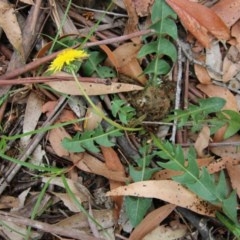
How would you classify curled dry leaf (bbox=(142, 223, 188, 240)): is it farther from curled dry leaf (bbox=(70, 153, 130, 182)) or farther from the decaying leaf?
curled dry leaf (bbox=(70, 153, 130, 182))

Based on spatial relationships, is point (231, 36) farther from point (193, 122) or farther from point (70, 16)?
point (70, 16)

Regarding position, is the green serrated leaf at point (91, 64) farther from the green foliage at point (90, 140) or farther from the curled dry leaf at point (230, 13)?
the curled dry leaf at point (230, 13)

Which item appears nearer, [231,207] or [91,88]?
[231,207]

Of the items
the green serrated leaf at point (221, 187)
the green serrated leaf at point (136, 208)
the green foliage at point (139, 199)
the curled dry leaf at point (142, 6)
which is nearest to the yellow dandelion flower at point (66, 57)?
the curled dry leaf at point (142, 6)

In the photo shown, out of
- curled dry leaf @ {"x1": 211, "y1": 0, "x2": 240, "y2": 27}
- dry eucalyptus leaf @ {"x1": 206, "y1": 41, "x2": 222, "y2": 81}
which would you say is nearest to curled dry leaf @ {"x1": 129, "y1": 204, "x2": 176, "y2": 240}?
dry eucalyptus leaf @ {"x1": 206, "y1": 41, "x2": 222, "y2": 81}

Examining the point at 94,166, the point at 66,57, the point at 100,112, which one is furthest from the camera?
the point at 94,166

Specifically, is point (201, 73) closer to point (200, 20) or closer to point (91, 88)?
point (200, 20)

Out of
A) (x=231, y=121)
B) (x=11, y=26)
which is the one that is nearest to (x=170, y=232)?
(x=231, y=121)
